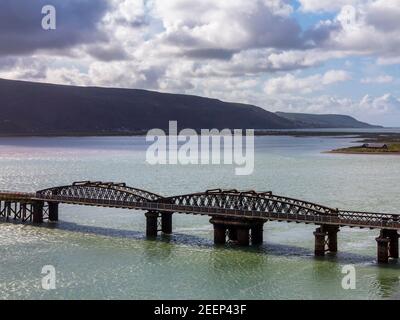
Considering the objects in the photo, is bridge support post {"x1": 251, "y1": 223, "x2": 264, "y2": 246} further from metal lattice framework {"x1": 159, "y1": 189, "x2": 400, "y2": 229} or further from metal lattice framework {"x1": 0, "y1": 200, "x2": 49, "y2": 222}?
metal lattice framework {"x1": 0, "y1": 200, "x2": 49, "y2": 222}

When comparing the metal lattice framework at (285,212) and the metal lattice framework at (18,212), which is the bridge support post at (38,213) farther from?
the metal lattice framework at (285,212)

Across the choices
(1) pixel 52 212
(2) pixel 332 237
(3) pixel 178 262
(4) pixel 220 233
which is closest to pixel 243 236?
(4) pixel 220 233

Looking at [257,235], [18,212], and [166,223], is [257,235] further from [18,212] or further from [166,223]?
[18,212]

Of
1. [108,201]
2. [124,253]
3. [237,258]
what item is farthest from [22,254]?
[237,258]

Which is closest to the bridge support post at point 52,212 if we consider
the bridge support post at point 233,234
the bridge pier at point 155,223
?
the bridge pier at point 155,223

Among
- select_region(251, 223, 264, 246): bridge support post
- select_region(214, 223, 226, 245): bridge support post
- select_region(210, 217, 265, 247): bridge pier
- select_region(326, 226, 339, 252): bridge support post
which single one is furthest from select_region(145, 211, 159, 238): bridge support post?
select_region(326, 226, 339, 252): bridge support post
